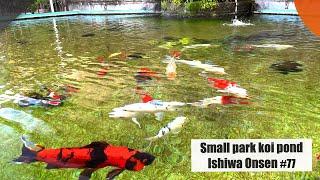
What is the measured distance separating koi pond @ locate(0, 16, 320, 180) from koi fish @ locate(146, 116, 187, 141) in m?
0.03

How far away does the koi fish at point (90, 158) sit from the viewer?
3721 mm

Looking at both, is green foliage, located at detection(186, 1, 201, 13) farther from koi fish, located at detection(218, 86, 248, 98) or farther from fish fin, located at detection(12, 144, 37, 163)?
fish fin, located at detection(12, 144, 37, 163)

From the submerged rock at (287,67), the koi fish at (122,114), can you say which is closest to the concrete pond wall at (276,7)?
the submerged rock at (287,67)

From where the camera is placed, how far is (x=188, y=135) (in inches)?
172

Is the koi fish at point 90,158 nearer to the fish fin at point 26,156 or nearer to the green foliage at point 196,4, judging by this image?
the fish fin at point 26,156

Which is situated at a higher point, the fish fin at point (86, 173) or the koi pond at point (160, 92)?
the koi pond at point (160, 92)

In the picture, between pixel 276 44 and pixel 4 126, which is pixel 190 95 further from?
pixel 276 44

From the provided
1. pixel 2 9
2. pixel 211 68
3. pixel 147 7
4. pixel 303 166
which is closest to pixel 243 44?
pixel 211 68

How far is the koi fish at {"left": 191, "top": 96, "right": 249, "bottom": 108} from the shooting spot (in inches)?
206

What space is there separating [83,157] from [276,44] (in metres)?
6.36

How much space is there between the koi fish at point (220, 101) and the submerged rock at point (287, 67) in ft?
5.66

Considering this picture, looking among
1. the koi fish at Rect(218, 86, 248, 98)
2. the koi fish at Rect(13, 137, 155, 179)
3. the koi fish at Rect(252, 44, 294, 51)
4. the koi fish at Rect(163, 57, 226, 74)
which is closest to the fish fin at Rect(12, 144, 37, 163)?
the koi fish at Rect(13, 137, 155, 179)

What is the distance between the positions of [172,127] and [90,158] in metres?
1.21

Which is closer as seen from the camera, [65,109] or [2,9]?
[65,109]
